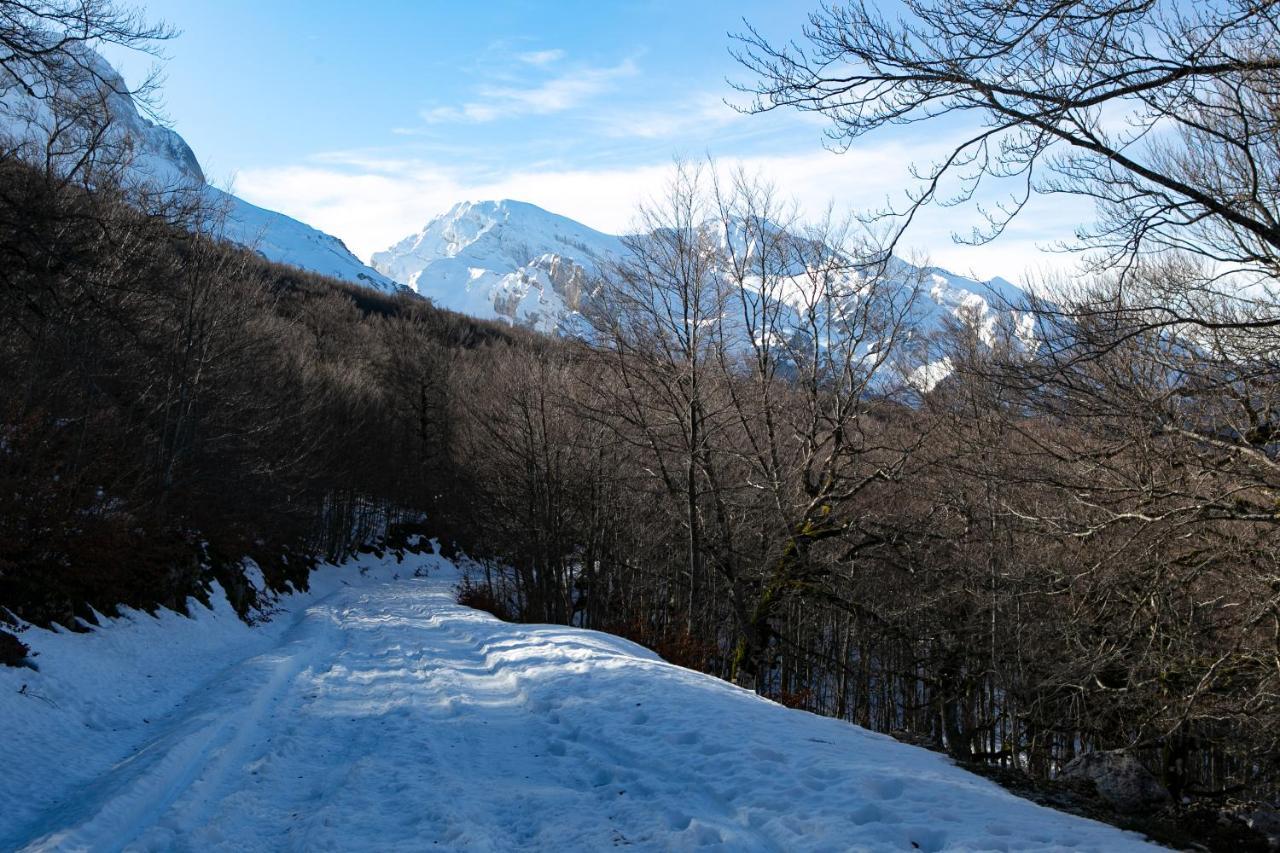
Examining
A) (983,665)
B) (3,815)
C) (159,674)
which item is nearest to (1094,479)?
(983,665)

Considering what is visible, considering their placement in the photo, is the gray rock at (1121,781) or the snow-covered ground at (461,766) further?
the gray rock at (1121,781)

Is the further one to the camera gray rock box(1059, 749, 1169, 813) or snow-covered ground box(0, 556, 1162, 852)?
gray rock box(1059, 749, 1169, 813)

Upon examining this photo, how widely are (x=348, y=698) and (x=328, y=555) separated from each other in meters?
31.9

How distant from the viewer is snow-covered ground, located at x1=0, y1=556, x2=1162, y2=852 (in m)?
4.82

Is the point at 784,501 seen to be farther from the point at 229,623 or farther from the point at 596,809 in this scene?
the point at 229,623

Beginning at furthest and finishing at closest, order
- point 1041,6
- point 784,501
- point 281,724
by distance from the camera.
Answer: point 784,501 < point 281,724 < point 1041,6

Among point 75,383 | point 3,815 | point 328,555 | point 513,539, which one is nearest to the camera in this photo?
point 3,815

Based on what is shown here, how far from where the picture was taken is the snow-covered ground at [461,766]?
15.8 feet

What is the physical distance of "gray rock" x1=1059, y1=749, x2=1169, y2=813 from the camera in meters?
7.17

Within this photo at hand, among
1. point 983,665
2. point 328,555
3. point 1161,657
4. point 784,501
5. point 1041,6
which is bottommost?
point 328,555

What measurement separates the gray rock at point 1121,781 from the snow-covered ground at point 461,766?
213 cm

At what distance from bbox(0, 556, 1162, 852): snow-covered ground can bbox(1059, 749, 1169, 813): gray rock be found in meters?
2.13

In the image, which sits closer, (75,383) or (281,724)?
(281,724)

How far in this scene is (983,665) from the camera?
1602cm
